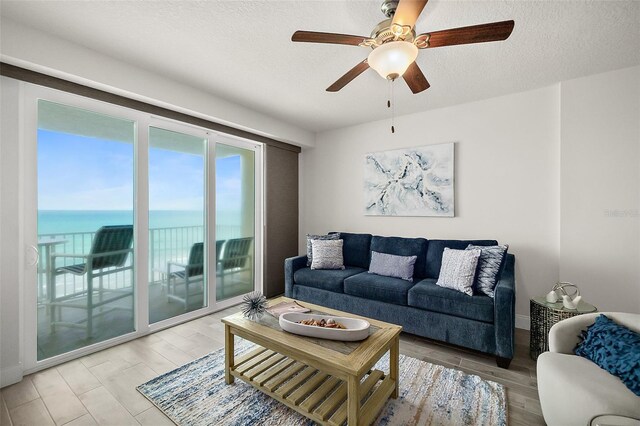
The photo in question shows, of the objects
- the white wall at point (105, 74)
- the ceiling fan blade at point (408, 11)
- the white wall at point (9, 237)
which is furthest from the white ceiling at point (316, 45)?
the white wall at point (9, 237)

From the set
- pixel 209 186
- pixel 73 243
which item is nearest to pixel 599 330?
pixel 209 186

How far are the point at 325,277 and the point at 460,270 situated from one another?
1442 millimetres

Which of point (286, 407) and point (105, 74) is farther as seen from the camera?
point (105, 74)

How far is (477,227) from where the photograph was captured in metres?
3.32

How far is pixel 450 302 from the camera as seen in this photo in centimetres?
252

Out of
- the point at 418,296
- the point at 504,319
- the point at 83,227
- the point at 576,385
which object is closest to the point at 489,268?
the point at 504,319

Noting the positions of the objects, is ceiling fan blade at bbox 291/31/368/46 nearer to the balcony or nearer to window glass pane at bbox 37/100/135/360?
window glass pane at bbox 37/100/135/360

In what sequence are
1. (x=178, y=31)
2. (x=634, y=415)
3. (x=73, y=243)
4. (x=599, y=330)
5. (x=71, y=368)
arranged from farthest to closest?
1. (x=73, y=243)
2. (x=71, y=368)
3. (x=178, y=31)
4. (x=599, y=330)
5. (x=634, y=415)

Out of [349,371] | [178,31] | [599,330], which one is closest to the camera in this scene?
[349,371]

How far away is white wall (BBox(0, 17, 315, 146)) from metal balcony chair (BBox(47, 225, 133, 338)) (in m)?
1.28

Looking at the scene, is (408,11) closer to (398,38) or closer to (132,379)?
(398,38)

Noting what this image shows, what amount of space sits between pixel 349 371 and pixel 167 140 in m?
2.95

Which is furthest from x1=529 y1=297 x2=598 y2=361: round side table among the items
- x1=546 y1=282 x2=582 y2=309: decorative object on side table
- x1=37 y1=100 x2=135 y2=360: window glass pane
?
x1=37 y1=100 x2=135 y2=360: window glass pane

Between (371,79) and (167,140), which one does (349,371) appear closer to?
(371,79)
